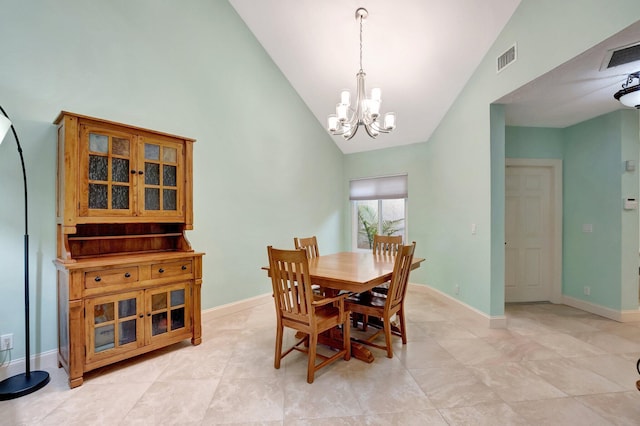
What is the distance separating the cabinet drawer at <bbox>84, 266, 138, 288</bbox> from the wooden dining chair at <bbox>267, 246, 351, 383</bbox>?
1123 millimetres

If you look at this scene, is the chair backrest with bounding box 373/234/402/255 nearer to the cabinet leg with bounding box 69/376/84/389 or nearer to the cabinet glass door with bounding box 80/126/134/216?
the cabinet glass door with bounding box 80/126/134/216

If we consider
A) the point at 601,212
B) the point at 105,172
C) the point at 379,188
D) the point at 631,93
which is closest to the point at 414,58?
the point at 631,93

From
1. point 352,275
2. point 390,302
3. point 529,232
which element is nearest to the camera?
point 352,275

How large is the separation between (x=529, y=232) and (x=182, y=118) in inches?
188

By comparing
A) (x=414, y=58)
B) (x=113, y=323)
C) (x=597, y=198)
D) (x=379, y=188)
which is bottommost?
(x=113, y=323)

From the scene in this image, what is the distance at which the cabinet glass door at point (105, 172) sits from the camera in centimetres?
220

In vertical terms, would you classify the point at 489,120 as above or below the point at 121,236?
above

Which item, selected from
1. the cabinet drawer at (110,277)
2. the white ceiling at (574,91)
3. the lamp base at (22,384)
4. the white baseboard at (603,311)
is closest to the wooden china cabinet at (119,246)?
the cabinet drawer at (110,277)

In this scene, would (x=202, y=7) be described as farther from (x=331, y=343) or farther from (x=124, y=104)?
(x=331, y=343)

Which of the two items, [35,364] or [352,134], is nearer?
[35,364]

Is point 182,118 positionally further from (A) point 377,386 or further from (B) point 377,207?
(B) point 377,207

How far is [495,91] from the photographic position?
10.1ft

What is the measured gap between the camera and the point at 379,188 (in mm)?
5156

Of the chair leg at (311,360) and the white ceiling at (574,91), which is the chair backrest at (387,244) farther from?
the white ceiling at (574,91)
